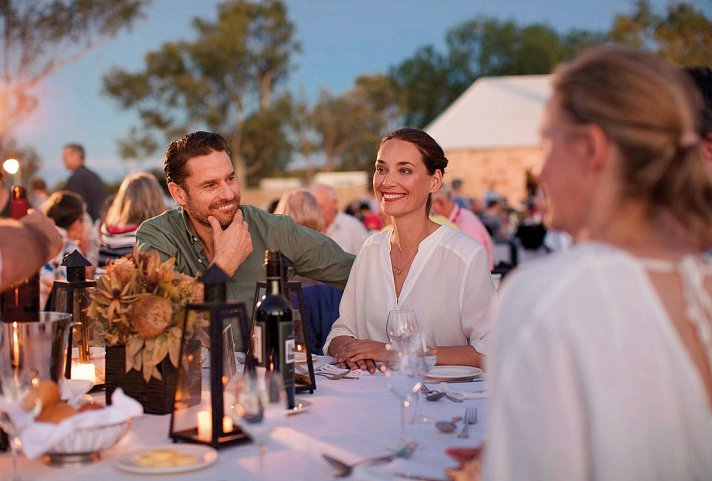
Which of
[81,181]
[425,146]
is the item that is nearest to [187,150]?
[425,146]

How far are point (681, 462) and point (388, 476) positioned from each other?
2.02 ft

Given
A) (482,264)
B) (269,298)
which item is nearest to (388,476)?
(269,298)

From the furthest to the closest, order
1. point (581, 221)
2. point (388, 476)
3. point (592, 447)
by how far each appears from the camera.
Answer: point (388, 476) → point (581, 221) → point (592, 447)

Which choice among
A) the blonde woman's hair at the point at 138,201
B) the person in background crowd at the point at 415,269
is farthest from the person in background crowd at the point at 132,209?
the person in background crowd at the point at 415,269

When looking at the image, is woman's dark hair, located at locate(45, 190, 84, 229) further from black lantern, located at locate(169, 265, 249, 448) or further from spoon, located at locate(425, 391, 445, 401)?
spoon, located at locate(425, 391, 445, 401)

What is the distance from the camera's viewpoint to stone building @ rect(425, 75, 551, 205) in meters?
26.1

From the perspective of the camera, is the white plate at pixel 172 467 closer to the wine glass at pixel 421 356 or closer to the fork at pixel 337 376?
the wine glass at pixel 421 356

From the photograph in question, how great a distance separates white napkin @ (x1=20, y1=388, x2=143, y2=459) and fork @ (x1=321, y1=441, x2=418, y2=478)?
48 cm

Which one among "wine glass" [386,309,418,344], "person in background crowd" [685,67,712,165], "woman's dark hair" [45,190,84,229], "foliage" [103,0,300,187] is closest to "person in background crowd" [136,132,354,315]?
"wine glass" [386,309,418,344]

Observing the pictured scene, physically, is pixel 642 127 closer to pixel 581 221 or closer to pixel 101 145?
pixel 581 221

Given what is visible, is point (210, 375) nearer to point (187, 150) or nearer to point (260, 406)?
point (260, 406)

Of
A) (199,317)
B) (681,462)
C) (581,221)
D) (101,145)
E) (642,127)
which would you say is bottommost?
(681,462)

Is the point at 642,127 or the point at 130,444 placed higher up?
the point at 642,127

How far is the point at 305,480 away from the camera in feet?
5.46
